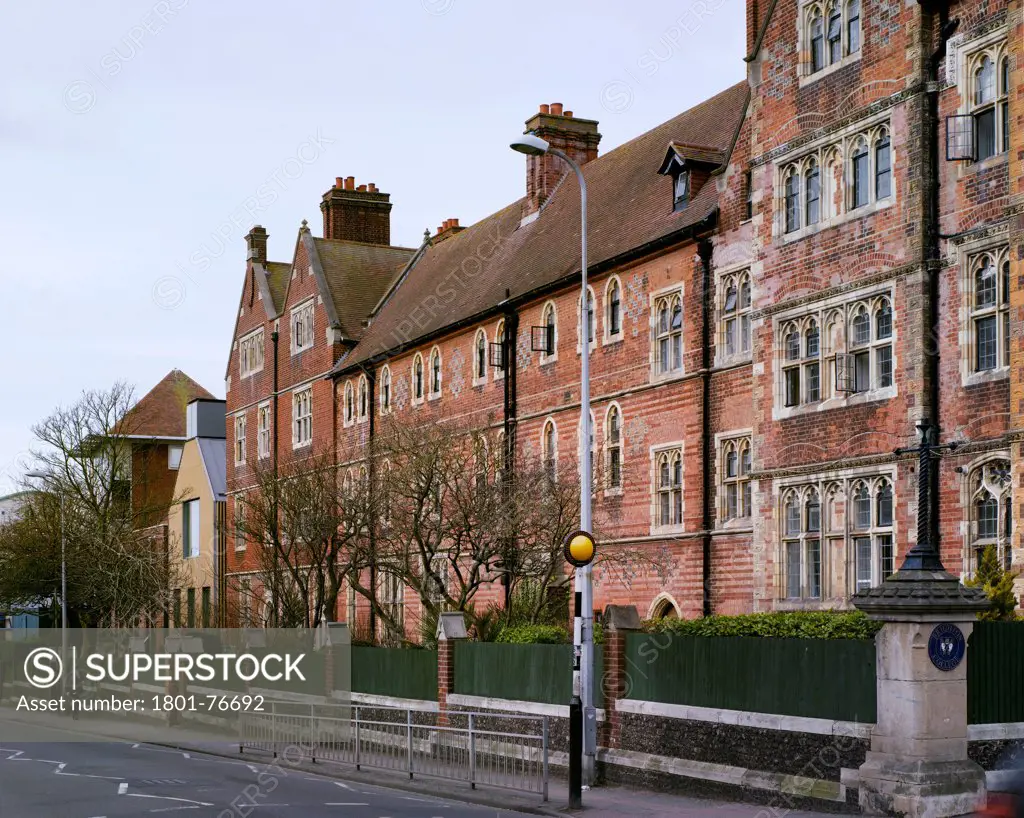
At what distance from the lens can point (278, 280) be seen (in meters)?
58.0

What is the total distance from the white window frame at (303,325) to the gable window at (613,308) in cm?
1967

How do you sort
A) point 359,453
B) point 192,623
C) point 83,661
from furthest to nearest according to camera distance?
point 192,623, point 83,661, point 359,453

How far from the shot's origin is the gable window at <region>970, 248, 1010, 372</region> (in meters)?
22.4

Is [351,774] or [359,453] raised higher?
[359,453]

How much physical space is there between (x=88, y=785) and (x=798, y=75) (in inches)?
658

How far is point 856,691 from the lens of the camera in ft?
56.5

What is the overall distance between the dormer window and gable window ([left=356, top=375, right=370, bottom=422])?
1680 centimetres

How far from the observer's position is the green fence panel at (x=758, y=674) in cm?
1733

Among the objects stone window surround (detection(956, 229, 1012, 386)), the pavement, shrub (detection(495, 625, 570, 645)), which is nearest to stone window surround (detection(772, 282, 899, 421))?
stone window surround (detection(956, 229, 1012, 386))

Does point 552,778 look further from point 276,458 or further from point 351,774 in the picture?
point 276,458

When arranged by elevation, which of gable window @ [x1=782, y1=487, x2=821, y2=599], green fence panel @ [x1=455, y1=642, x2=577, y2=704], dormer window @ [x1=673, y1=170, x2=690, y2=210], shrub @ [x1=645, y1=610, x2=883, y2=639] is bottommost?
green fence panel @ [x1=455, y1=642, x2=577, y2=704]

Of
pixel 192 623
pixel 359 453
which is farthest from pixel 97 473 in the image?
pixel 359 453

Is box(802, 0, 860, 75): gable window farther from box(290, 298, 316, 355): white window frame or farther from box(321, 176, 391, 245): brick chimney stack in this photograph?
box(321, 176, 391, 245): brick chimney stack

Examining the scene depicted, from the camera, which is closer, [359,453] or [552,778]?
[552,778]
